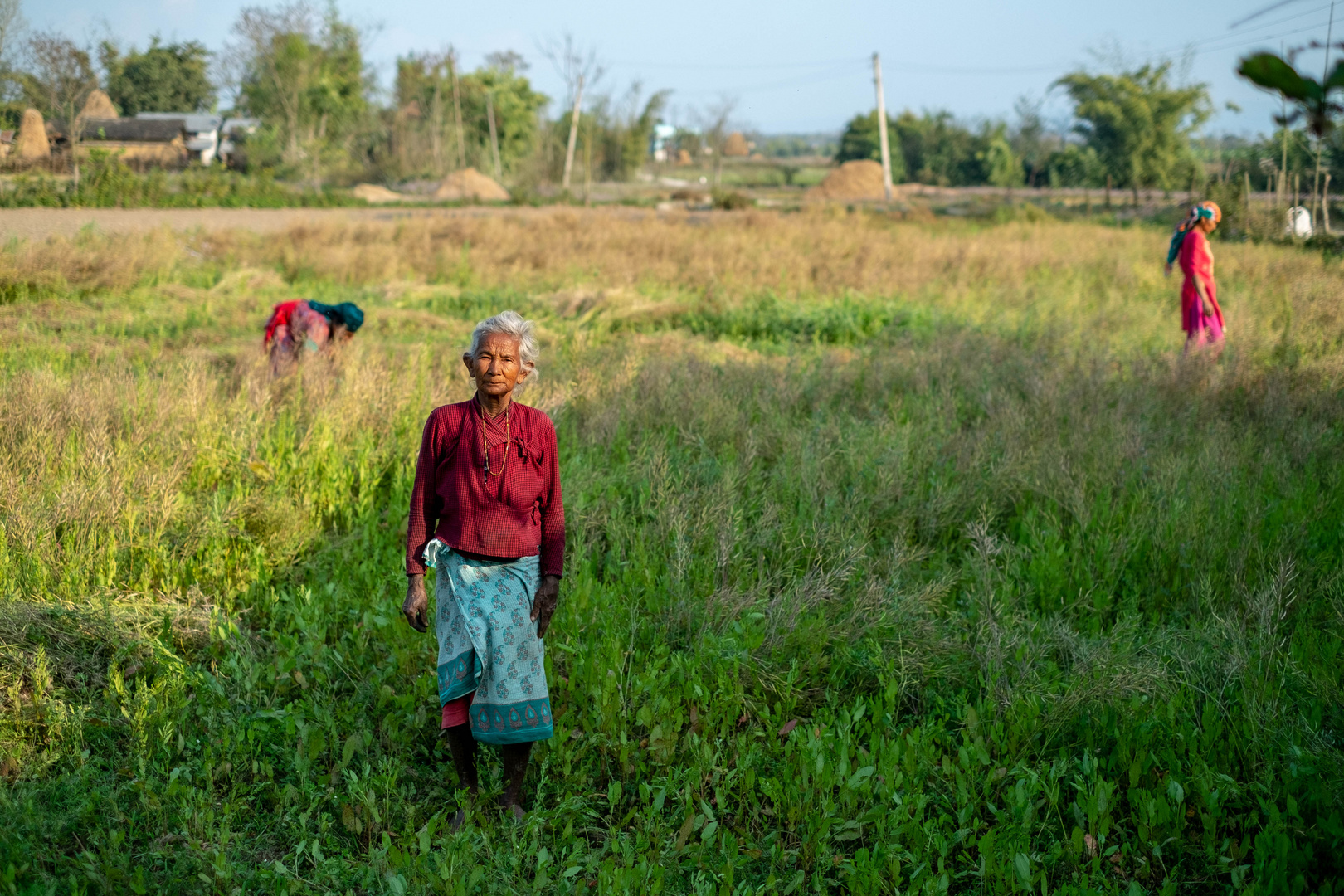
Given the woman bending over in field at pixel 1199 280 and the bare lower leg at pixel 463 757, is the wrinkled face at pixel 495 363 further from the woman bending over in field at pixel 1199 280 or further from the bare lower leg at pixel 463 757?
the woman bending over in field at pixel 1199 280

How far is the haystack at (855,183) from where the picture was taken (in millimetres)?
38938

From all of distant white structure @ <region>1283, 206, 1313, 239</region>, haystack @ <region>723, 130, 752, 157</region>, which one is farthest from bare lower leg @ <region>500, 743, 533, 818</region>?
haystack @ <region>723, 130, 752, 157</region>

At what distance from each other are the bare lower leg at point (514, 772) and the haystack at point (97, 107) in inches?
902

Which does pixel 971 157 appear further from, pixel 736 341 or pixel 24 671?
pixel 24 671

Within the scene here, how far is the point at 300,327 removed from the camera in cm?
694

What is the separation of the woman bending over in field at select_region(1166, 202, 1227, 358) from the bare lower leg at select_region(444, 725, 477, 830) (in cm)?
726

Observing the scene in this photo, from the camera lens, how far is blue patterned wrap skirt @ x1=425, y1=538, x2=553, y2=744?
2957mm

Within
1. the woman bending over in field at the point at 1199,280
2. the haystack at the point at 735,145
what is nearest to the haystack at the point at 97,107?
the woman bending over in field at the point at 1199,280

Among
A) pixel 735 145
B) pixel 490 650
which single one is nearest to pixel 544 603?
pixel 490 650

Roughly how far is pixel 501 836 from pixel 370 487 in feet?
9.02

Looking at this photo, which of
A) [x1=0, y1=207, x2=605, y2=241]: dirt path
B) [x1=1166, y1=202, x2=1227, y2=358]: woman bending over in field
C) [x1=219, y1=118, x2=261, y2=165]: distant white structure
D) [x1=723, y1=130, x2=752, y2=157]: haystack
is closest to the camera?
[x1=1166, y1=202, x2=1227, y2=358]: woman bending over in field

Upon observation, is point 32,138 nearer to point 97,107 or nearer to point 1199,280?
point 97,107

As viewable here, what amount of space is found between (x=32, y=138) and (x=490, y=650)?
21493mm

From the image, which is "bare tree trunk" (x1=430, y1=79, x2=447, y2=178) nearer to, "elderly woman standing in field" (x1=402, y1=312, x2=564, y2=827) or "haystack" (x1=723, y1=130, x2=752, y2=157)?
"haystack" (x1=723, y1=130, x2=752, y2=157)
